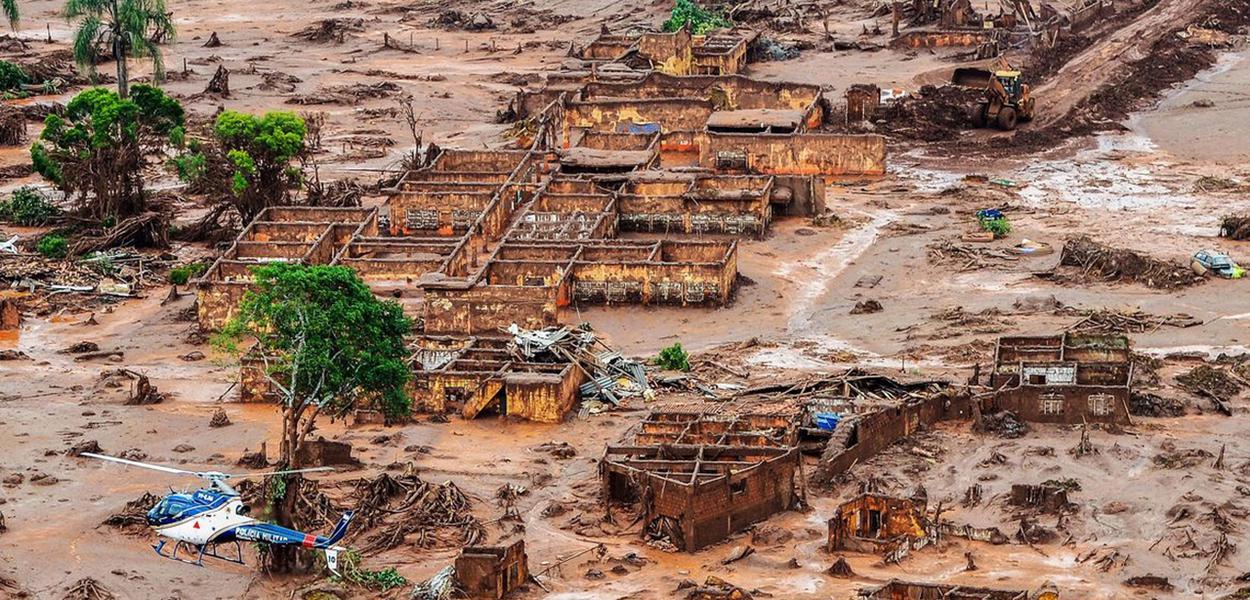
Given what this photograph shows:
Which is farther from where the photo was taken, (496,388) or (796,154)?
(796,154)

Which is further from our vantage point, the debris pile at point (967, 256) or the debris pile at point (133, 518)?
the debris pile at point (967, 256)

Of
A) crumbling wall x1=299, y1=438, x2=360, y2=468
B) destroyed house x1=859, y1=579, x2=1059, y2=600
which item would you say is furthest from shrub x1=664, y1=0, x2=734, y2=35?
destroyed house x1=859, y1=579, x2=1059, y2=600

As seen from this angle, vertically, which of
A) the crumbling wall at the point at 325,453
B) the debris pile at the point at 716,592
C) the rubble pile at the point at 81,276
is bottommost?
the rubble pile at the point at 81,276

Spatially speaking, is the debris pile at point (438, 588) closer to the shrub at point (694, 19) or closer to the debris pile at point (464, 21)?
the shrub at point (694, 19)

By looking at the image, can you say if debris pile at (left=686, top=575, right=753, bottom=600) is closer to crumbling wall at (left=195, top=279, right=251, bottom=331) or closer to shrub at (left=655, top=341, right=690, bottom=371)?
shrub at (left=655, top=341, right=690, bottom=371)

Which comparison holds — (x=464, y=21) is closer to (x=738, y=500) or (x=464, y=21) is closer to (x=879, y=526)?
(x=738, y=500)

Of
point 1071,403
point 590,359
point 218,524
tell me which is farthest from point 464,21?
point 218,524

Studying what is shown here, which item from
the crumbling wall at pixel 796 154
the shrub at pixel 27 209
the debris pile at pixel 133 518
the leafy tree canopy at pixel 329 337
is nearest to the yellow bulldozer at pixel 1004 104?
the crumbling wall at pixel 796 154
